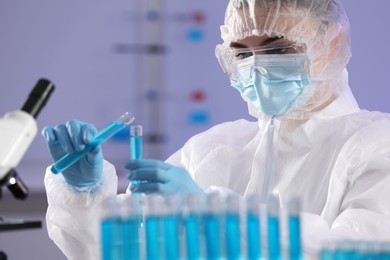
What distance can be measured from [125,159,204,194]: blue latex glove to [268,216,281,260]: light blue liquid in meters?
0.51

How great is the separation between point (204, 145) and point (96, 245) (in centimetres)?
48

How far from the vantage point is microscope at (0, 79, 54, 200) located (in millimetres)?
1192

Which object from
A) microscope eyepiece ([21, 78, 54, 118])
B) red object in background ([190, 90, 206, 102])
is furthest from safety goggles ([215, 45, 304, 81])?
red object in background ([190, 90, 206, 102])

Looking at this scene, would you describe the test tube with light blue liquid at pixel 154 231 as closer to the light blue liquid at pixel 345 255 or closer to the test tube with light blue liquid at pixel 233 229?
the test tube with light blue liquid at pixel 233 229

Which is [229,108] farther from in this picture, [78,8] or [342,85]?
[342,85]

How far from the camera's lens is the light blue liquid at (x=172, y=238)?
1.26 m

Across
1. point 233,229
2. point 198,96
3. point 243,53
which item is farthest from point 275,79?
point 198,96

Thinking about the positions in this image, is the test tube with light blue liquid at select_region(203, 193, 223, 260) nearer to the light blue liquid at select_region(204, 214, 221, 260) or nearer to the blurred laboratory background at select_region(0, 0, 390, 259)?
the light blue liquid at select_region(204, 214, 221, 260)

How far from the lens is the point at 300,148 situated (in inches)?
87.3

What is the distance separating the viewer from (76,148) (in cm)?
186

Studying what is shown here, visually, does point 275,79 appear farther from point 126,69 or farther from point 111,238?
point 126,69

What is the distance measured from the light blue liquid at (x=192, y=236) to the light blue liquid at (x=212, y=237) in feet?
0.05

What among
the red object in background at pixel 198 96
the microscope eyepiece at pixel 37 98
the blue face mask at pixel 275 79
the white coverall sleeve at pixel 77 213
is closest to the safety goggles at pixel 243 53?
the blue face mask at pixel 275 79

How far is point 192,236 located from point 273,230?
0.13m
